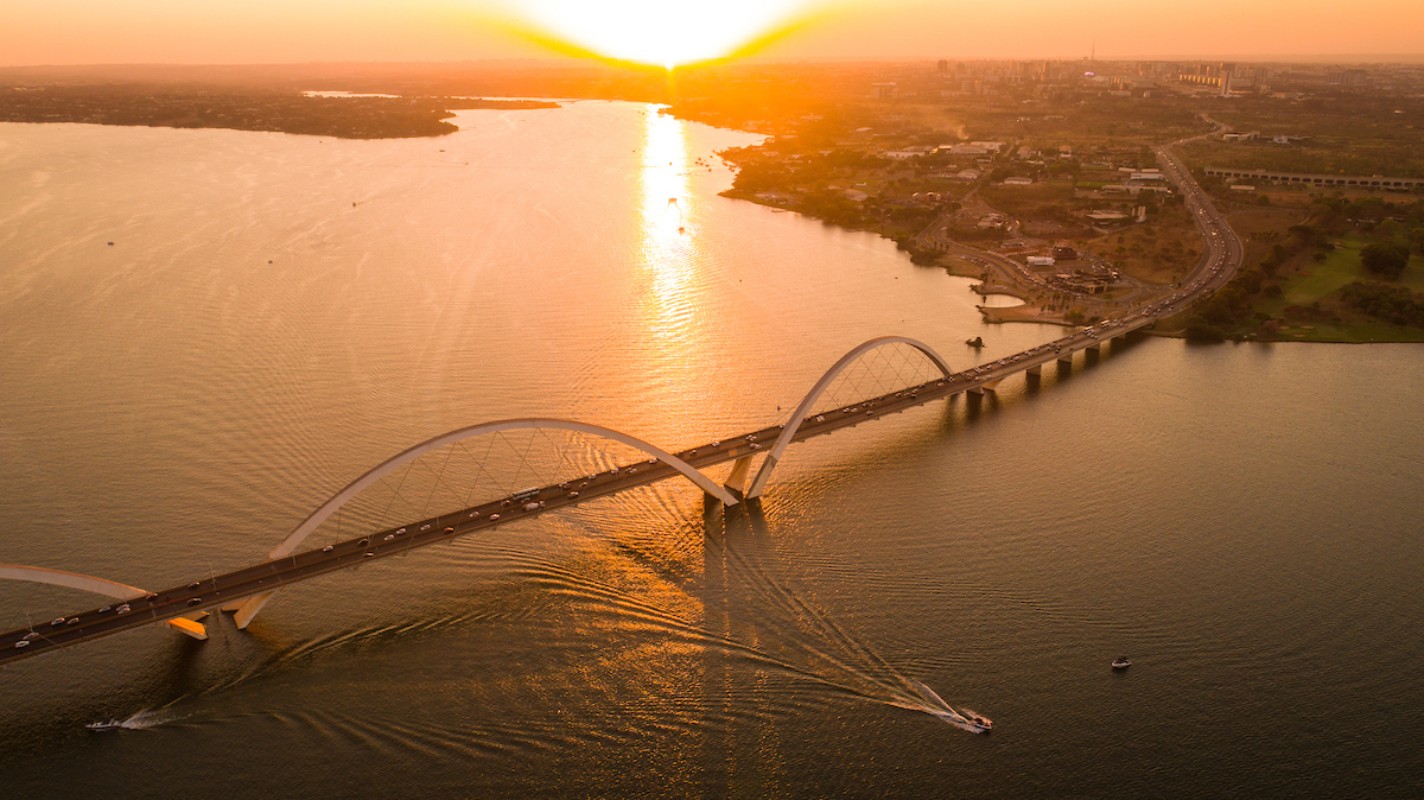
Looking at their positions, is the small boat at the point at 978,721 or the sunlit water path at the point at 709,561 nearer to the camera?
the sunlit water path at the point at 709,561

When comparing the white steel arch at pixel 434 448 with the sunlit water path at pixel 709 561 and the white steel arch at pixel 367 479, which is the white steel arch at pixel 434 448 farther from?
the sunlit water path at pixel 709 561

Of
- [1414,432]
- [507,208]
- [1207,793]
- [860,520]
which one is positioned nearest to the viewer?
[1207,793]

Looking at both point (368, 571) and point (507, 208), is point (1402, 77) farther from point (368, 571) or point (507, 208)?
point (368, 571)

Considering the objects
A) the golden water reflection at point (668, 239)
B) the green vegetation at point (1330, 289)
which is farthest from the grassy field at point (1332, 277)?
the golden water reflection at point (668, 239)

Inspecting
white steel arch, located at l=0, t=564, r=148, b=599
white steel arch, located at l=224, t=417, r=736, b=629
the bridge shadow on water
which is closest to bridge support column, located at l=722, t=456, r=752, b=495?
the bridge shadow on water

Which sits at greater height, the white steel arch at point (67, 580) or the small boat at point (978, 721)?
the white steel arch at point (67, 580)

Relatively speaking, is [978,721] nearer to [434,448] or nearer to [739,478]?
[739,478]

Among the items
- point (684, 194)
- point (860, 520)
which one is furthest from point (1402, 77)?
point (860, 520)
